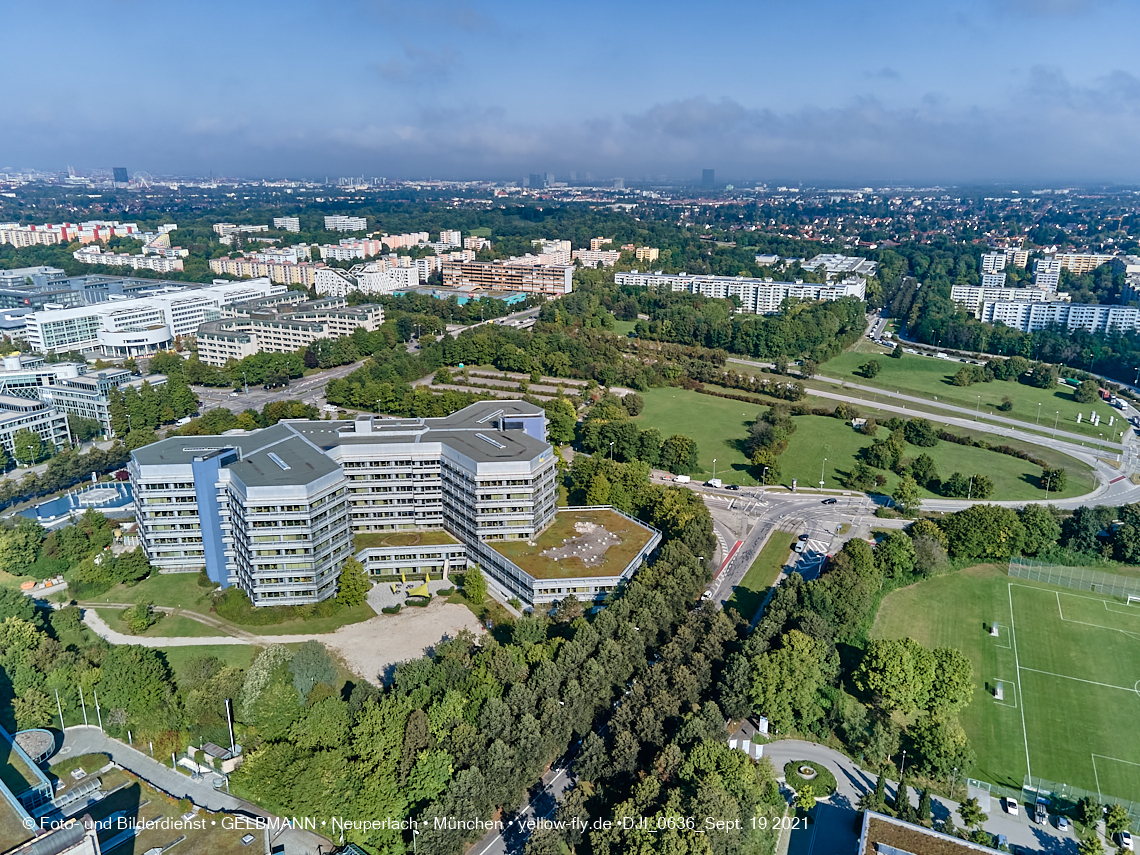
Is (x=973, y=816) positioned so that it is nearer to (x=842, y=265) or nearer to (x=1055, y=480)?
(x=1055, y=480)

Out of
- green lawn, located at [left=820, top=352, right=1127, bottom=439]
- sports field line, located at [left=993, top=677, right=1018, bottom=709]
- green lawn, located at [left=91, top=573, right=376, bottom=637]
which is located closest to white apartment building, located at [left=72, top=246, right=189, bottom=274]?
green lawn, located at [left=91, top=573, right=376, bottom=637]

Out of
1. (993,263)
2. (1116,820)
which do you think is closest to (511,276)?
(993,263)

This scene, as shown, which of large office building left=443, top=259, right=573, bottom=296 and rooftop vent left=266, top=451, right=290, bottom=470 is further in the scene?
large office building left=443, top=259, right=573, bottom=296

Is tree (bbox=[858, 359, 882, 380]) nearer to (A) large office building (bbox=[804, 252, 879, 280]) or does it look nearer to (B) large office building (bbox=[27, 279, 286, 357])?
(A) large office building (bbox=[804, 252, 879, 280])

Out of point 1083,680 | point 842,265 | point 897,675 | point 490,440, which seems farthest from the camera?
point 842,265

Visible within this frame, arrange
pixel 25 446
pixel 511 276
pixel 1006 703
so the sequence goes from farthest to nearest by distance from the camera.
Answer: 1. pixel 511 276
2. pixel 25 446
3. pixel 1006 703
